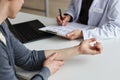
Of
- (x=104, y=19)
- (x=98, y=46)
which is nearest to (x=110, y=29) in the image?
(x=104, y=19)

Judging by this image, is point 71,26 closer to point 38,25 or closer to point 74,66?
point 38,25

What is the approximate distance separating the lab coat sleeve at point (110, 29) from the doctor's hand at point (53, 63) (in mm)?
317

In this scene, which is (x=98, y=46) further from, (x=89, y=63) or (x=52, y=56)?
(x=52, y=56)

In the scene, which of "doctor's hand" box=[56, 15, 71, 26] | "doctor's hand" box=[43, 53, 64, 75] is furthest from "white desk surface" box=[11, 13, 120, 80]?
"doctor's hand" box=[56, 15, 71, 26]

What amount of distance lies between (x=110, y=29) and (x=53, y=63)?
0.50 m

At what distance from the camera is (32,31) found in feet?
5.30

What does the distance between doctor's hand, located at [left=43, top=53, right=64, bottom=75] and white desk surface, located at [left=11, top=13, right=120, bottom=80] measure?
2 cm

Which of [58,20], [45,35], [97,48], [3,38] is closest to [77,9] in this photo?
[58,20]

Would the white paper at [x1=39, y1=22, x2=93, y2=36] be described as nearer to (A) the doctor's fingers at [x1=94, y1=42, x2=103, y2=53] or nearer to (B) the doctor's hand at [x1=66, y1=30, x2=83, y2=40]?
(B) the doctor's hand at [x1=66, y1=30, x2=83, y2=40]

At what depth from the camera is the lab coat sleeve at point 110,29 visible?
1.51 metres

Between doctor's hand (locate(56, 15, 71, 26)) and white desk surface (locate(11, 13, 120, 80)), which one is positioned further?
doctor's hand (locate(56, 15, 71, 26))

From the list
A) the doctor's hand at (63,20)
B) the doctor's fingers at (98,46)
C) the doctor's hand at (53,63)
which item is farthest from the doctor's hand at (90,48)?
the doctor's hand at (63,20)

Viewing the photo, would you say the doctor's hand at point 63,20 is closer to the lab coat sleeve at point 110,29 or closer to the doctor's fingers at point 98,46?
the lab coat sleeve at point 110,29

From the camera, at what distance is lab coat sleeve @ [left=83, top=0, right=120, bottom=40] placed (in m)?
1.51
